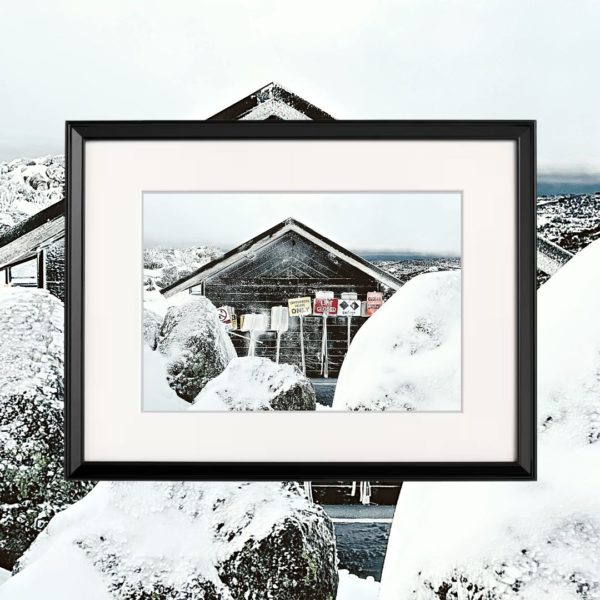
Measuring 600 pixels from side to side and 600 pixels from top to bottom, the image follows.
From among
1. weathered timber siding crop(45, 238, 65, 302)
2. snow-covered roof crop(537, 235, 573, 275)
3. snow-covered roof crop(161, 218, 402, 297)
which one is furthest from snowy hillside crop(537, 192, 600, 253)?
weathered timber siding crop(45, 238, 65, 302)

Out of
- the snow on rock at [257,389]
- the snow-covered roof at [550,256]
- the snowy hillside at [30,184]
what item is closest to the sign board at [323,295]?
the snow on rock at [257,389]

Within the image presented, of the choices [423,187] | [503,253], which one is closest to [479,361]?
[503,253]

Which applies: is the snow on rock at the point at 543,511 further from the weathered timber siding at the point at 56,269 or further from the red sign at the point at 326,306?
the weathered timber siding at the point at 56,269

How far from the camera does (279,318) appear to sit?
1.05m

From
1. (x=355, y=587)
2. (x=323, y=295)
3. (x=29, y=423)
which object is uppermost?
(x=323, y=295)

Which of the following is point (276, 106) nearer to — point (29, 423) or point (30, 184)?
point (30, 184)

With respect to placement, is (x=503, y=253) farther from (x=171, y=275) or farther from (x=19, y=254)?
(x=19, y=254)

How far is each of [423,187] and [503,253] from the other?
18 cm

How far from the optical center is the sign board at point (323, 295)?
105 centimetres

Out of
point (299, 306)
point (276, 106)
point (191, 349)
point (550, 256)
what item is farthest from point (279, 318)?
point (550, 256)

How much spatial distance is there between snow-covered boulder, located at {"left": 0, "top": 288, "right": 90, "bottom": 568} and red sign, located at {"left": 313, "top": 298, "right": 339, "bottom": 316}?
18.4 inches

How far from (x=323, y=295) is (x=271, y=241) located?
129 millimetres

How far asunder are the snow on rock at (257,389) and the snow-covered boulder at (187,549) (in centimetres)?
15

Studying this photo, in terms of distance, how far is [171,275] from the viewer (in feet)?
3.45
